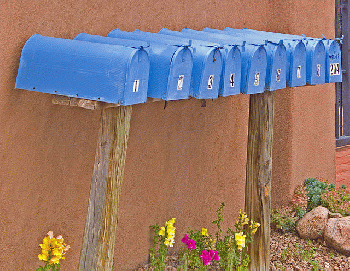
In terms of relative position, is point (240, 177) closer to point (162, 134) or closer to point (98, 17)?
point (162, 134)

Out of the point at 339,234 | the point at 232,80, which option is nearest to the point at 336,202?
the point at 339,234

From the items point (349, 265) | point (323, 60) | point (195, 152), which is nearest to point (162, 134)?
point (195, 152)

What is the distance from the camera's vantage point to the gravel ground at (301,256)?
509 centimetres

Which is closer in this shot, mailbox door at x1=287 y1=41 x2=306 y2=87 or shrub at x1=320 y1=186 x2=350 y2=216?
mailbox door at x1=287 y1=41 x2=306 y2=87

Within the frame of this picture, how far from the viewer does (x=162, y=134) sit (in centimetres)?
461

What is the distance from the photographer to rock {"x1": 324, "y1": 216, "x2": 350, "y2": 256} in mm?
5387

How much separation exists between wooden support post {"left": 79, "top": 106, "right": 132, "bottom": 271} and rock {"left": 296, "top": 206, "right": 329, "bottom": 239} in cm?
309

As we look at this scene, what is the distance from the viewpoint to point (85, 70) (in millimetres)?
2889

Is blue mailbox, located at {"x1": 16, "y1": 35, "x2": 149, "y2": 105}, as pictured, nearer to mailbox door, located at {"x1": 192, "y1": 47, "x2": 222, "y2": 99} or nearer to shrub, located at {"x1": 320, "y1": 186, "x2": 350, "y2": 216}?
mailbox door, located at {"x1": 192, "y1": 47, "x2": 222, "y2": 99}

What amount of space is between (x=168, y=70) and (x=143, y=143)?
5.00 ft

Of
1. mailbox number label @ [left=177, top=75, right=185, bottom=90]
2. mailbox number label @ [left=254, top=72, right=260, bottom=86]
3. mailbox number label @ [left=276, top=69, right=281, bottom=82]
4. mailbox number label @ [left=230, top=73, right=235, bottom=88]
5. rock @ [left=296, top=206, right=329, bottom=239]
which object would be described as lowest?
rock @ [left=296, top=206, right=329, bottom=239]

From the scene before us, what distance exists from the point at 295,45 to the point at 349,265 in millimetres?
2358

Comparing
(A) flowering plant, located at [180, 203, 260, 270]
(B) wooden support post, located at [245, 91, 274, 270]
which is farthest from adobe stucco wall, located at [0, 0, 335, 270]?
(B) wooden support post, located at [245, 91, 274, 270]

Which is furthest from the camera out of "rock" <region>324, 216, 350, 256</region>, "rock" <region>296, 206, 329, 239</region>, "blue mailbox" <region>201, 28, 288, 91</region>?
"rock" <region>296, 206, 329, 239</region>
